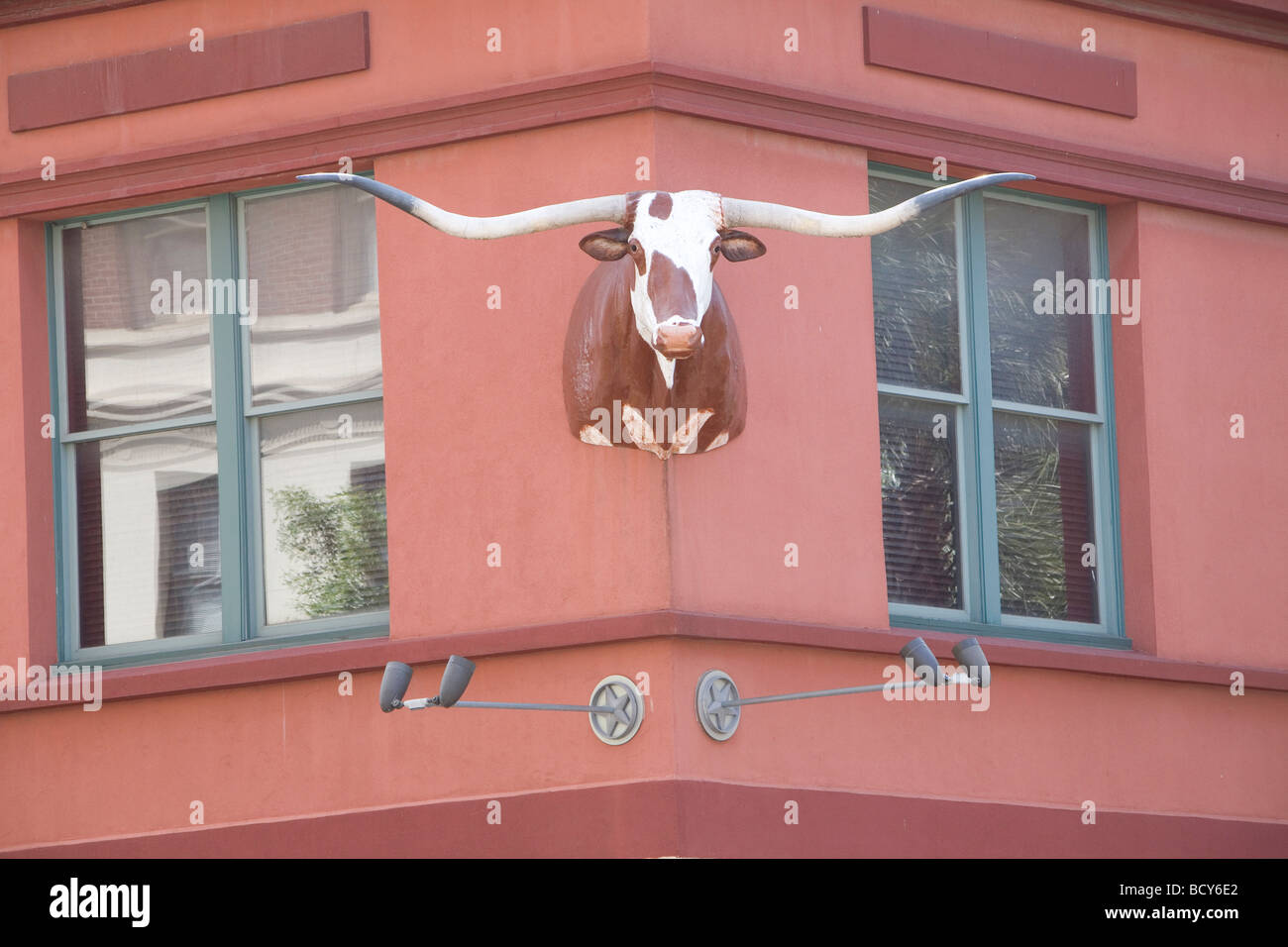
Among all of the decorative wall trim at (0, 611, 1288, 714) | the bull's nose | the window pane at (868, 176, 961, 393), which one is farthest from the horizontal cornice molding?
the decorative wall trim at (0, 611, 1288, 714)

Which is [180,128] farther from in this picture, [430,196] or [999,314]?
[999,314]

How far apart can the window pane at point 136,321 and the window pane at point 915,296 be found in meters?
3.22

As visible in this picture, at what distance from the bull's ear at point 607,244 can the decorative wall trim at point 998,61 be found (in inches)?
83.5

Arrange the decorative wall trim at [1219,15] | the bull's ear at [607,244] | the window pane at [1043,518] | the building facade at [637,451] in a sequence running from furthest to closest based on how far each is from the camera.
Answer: the decorative wall trim at [1219,15] → the window pane at [1043,518] → the building facade at [637,451] → the bull's ear at [607,244]

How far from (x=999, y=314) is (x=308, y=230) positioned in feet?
11.1

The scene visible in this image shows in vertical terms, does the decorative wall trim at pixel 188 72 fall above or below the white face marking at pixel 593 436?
above

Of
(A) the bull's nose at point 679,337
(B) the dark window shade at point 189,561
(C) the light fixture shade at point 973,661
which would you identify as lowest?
(C) the light fixture shade at point 973,661

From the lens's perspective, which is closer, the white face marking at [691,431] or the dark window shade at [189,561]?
the white face marking at [691,431]

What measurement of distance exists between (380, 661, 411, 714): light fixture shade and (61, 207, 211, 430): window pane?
8.13 feet

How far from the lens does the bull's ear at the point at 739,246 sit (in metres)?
9.41

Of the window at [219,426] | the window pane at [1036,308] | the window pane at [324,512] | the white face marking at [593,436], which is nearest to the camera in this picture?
the white face marking at [593,436]

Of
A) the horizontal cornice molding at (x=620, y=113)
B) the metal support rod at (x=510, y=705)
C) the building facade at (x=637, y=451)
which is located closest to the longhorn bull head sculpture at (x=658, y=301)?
the building facade at (x=637, y=451)

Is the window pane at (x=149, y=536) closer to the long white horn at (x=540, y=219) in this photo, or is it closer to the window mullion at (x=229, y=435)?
the window mullion at (x=229, y=435)

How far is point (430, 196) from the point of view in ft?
34.7
